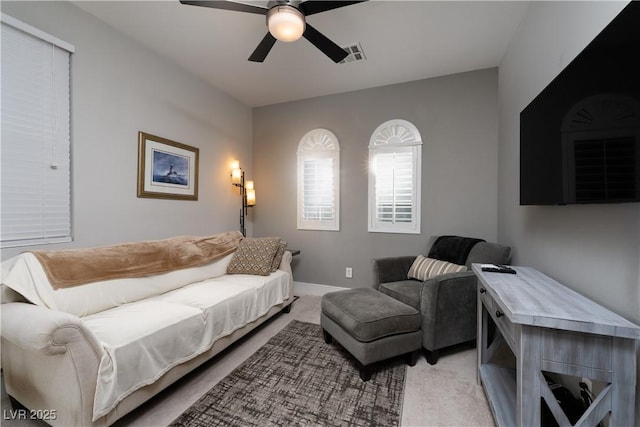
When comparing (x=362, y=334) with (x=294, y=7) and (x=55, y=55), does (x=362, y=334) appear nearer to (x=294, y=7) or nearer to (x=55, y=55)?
(x=294, y=7)

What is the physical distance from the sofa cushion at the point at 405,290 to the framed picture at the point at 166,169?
96.9 inches

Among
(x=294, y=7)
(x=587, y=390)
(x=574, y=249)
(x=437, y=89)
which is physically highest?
(x=437, y=89)

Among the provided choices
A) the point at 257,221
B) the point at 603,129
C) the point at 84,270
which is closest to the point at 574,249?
the point at 603,129

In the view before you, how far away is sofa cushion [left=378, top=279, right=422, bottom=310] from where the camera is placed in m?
2.18

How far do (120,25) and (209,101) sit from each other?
1.12 metres

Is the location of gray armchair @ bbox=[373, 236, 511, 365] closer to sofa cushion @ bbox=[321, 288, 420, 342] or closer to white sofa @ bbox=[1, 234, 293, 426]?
sofa cushion @ bbox=[321, 288, 420, 342]

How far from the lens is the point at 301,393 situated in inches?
66.3

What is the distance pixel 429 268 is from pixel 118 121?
3.26 metres

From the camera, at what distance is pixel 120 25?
2.27 metres

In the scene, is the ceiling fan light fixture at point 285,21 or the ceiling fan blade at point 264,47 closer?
the ceiling fan light fixture at point 285,21

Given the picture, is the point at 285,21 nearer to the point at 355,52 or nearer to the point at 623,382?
the point at 355,52

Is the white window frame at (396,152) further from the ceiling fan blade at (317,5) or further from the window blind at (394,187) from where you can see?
the ceiling fan blade at (317,5)

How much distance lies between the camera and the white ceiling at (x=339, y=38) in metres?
2.07

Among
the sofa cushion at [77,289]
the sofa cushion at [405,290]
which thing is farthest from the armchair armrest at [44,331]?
the sofa cushion at [405,290]
